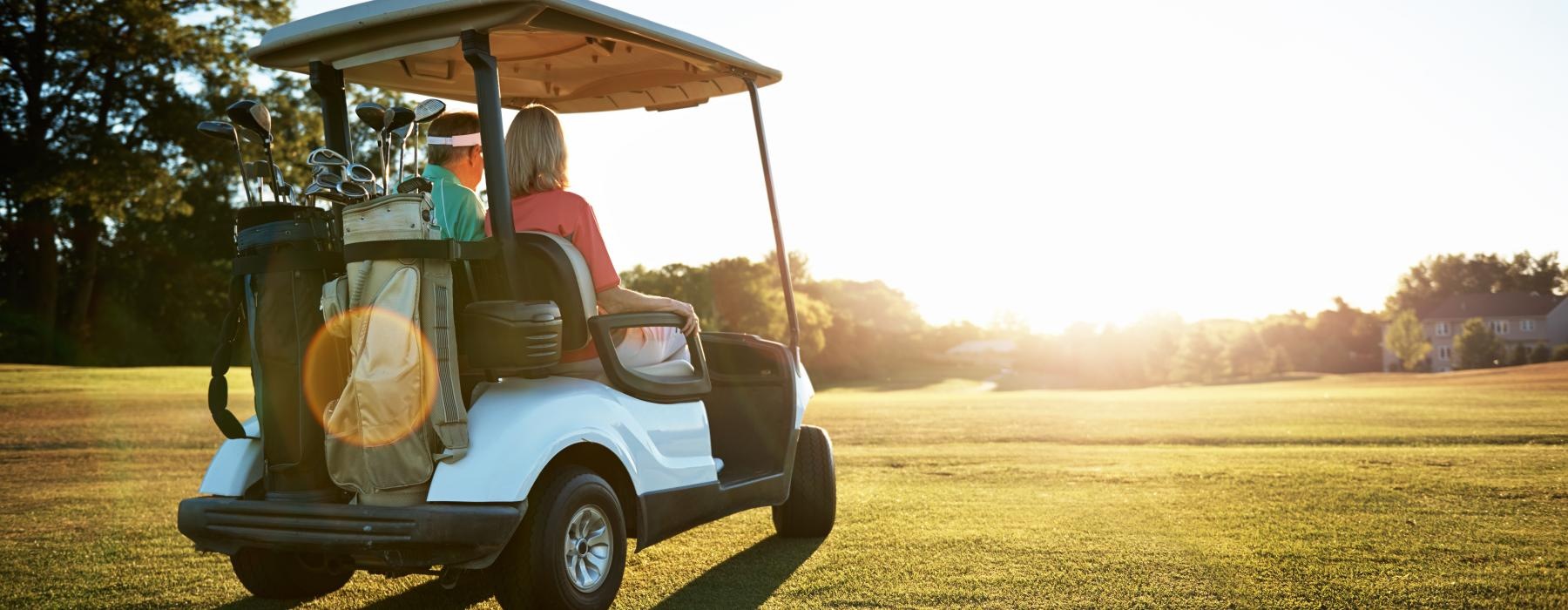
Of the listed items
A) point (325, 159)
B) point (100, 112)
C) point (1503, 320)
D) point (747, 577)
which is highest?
point (100, 112)

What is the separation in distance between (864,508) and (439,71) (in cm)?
342

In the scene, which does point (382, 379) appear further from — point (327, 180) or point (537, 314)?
point (327, 180)

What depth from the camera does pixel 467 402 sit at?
398cm

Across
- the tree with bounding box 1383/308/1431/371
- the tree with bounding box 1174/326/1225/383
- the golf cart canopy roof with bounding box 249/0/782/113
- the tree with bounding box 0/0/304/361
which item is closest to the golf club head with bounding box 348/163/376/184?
the golf cart canopy roof with bounding box 249/0/782/113

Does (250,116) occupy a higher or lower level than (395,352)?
higher

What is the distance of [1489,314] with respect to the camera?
9444 centimetres

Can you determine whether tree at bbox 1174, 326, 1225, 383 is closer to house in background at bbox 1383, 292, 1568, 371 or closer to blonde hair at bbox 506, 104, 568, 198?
house in background at bbox 1383, 292, 1568, 371

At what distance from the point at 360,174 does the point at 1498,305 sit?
109m

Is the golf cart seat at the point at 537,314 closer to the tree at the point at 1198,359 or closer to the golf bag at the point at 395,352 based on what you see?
the golf bag at the point at 395,352

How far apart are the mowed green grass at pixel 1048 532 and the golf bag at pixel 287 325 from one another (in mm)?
865

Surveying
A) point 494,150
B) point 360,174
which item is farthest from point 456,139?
point 360,174

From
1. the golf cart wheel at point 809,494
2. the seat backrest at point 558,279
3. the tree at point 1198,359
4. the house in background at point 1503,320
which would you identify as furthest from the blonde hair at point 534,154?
the house in background at point 1503,320

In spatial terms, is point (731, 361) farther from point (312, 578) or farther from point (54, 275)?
point (54, 275)

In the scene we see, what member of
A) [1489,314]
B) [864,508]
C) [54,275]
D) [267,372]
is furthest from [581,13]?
[1489,314]
